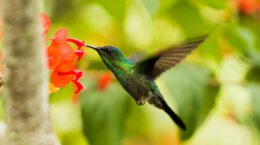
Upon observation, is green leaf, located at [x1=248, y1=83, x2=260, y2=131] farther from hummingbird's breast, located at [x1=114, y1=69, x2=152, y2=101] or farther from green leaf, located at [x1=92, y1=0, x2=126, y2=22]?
hummingbird's breast, located at [x1=114, y1=69, x2=152, y2=101]

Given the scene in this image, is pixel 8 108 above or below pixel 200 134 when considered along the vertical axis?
above

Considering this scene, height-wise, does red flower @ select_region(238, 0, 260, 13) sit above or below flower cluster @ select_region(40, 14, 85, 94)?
below

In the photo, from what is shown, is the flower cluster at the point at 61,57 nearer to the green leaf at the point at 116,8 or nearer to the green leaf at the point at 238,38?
the green leaf at the point at 116,8

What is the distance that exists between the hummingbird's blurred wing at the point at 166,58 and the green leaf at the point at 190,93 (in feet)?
1.64

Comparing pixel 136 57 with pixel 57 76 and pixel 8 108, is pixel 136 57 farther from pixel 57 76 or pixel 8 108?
pixel 8 108

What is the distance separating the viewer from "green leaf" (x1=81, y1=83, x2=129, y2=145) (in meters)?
2.65

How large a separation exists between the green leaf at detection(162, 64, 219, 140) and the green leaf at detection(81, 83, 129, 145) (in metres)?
0.23

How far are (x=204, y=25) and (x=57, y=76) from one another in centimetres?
129

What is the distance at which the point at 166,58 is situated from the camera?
2008 millimetres

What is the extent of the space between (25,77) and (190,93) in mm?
1531

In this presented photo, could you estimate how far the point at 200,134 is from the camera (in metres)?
4.31

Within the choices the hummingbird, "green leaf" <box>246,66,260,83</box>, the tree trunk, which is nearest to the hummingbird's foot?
the hummingbird

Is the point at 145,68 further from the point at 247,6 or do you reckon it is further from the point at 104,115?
the point at 247,6

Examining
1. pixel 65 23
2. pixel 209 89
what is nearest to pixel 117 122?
pixel 209 89
